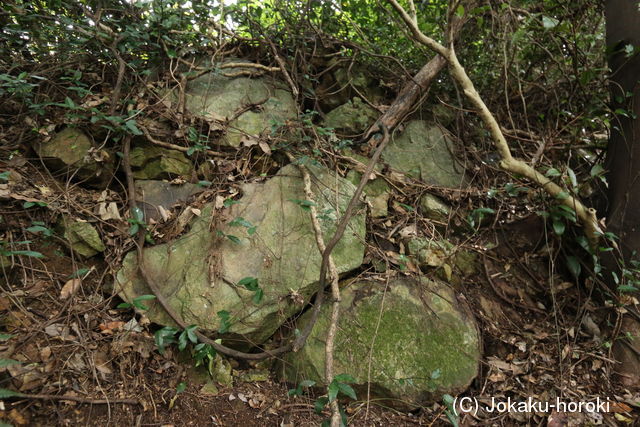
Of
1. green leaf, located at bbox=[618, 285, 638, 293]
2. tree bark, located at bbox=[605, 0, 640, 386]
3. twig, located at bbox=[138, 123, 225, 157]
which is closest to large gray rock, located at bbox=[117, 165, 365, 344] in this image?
twig, located at bbox=[138, 123, 225, 157]

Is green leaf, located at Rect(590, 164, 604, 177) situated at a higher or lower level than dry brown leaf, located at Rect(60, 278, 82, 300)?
higher

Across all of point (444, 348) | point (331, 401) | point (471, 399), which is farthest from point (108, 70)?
point (471, 399)

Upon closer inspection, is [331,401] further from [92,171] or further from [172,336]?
[92,171]

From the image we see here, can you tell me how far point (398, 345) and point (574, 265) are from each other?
184 centimetres

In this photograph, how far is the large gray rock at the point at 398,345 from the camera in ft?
8.55

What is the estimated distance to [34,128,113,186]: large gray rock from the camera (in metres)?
3.07

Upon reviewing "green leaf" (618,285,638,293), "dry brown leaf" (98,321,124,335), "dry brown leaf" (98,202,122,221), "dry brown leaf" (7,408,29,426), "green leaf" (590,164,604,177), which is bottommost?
"dry brown leaf" (7,408,29,426)

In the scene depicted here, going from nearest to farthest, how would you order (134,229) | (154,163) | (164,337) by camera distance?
1. (164,337)
2. (134,229)
3. (154,163)

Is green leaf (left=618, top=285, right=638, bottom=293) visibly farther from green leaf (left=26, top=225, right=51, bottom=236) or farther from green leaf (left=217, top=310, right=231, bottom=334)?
green leaf (left=26, top=225, right=51, bottom=236)

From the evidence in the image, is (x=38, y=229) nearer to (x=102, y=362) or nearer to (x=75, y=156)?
(x=75, y=156)

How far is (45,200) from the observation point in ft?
9.19

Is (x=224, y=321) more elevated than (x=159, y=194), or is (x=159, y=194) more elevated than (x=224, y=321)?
(x=159, y=194)

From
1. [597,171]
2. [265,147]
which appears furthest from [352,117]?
[597,171]

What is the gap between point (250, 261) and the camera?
283 centimetres
